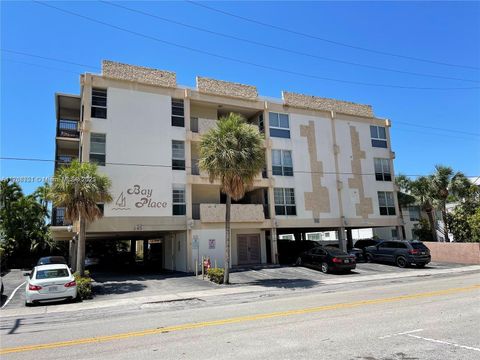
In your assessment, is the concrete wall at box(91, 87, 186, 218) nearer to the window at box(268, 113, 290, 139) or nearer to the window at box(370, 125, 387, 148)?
the window at box(268, 113, 290, 139)

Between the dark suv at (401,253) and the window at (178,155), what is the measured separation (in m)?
15.4

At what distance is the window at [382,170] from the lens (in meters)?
34.5

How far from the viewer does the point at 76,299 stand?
16.6 meters

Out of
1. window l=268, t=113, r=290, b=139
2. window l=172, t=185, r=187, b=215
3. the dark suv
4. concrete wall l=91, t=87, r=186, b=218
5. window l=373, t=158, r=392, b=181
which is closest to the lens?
concrete wall l=91, t=87, r=186, b=218

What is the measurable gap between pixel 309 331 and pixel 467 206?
31764 mm

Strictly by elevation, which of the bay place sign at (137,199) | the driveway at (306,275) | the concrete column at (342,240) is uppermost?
the bay place sign at (137,199)

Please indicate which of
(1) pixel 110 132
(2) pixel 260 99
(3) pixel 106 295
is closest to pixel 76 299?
(3) pixel 106 295

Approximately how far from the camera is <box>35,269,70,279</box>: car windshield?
1591cm

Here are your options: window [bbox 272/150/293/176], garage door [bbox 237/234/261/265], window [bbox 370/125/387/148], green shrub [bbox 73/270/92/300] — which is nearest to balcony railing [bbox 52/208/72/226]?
green shrub [bbox 73/270/92/300]

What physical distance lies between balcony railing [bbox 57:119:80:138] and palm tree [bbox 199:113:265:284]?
1275 cm

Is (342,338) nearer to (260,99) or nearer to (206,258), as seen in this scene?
(206,258)

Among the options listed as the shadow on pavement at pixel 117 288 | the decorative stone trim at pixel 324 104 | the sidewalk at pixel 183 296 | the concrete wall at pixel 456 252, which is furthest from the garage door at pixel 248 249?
the concrete wall at pixel 456 252

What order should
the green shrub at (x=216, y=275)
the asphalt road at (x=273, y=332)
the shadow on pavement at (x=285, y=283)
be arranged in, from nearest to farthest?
1. the asphalt road at (x=273, y=332)
2. the shadow on pavement at (x=285, y=283)
3. the green shrub at (x=216, y=275)

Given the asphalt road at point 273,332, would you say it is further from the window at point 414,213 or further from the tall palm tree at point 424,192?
the window at point 414,213
